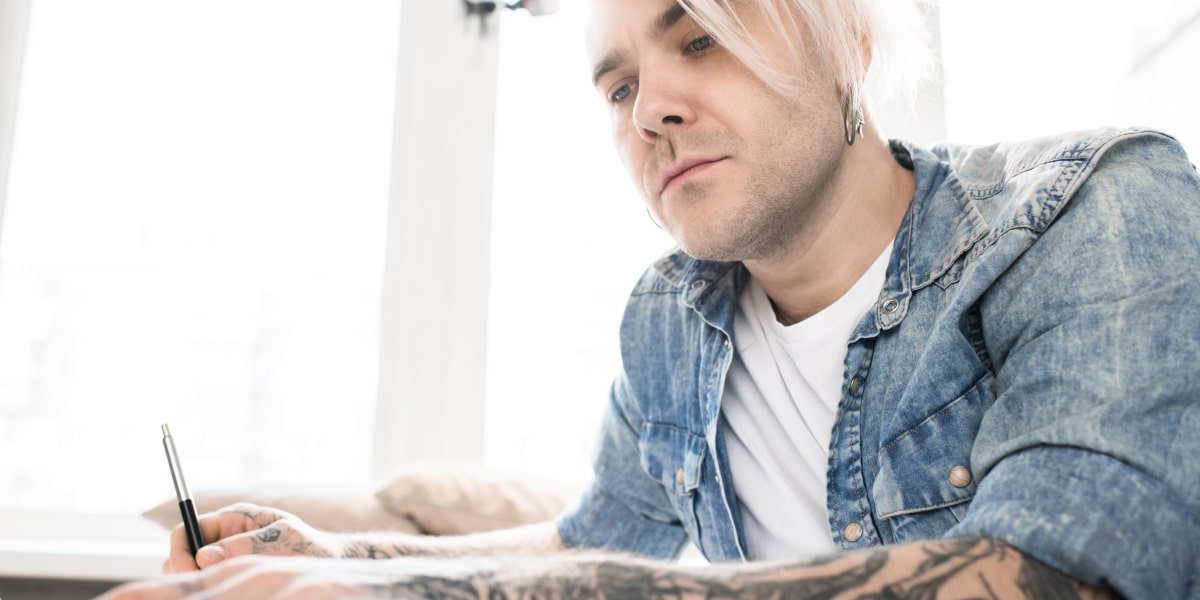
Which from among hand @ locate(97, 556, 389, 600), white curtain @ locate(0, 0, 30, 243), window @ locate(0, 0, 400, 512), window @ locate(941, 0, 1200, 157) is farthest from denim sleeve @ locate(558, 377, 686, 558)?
white curtain @ locate(0, 0, 30, 243)

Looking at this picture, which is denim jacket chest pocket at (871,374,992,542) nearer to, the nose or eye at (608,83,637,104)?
the nose

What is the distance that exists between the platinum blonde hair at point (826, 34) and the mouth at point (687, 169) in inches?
4.5

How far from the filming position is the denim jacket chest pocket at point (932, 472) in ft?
2.36

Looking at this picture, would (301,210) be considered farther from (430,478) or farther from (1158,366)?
(1158,366)

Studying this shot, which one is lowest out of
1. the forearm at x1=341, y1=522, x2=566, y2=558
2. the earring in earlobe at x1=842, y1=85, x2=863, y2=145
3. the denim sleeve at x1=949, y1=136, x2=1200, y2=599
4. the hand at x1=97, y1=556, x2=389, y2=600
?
the forearm at x1=341, y1=522, x2=566, y2=558

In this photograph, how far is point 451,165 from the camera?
1819 millimetres

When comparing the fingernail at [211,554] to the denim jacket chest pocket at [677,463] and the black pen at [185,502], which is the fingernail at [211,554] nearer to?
the black pen at [185,502]

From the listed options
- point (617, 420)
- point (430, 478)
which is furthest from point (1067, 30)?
point (430, 478)

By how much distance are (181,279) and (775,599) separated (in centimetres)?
188

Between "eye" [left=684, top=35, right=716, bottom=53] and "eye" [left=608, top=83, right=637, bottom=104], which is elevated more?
"eye" [left=684, top=35, right=716, bottom=53]

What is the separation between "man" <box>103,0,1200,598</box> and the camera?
0.49 meters

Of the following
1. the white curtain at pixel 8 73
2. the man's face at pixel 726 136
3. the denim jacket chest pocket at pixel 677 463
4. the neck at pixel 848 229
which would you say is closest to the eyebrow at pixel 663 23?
the man's face at pixel 726 136

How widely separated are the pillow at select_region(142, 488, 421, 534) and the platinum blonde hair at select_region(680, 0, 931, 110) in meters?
0.92

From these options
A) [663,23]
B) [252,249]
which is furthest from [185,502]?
[252,249]
